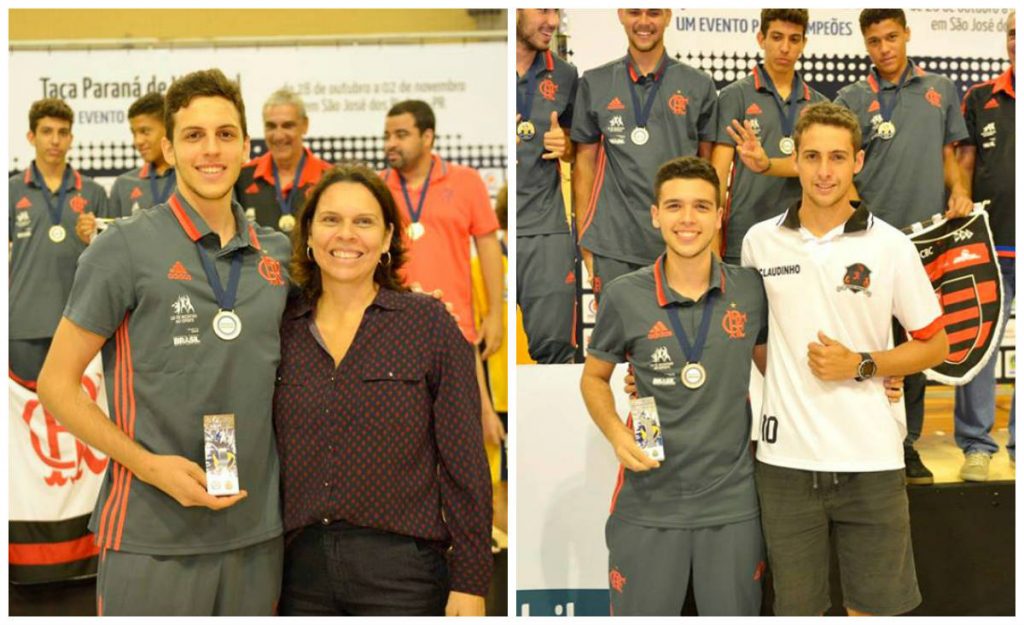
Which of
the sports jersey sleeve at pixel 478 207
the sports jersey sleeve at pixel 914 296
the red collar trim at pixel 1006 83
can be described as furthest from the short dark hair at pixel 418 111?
the red collar trim at pixel 1006 83

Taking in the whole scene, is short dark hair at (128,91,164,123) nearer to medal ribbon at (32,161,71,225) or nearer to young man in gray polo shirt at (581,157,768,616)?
medal ribbon at (32,161,71,225)

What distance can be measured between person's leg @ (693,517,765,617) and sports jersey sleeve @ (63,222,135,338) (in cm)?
179

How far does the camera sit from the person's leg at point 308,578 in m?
2.46

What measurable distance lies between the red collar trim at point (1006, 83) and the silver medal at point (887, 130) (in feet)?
1.39

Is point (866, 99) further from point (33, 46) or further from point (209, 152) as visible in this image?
point (33, 46)

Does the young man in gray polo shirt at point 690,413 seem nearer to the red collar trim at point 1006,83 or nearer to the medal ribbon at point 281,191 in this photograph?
the red collar trim at point 1006,83

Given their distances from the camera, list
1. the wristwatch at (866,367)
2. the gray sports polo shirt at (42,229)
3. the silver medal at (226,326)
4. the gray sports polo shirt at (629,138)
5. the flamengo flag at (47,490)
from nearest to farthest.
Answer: the silver medal at (226,326) → the wristwatch at (866,367) → the gray sports polo shirt at (629,138) → the flamengo flag at (47,490) → the gray sports polo shirt at (42,229)

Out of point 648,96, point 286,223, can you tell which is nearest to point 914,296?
point 648,96

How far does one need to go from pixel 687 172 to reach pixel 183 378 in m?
1.64

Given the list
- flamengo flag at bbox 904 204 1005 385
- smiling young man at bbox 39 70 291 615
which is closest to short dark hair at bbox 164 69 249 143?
smiling young man at bbox 39 70 291 615

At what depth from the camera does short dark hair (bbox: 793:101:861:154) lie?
116 inches

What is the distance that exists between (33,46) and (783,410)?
3.43 m

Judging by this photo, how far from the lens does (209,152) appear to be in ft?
8.07

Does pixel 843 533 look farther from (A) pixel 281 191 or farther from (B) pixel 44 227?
(B) pixel 44 227
